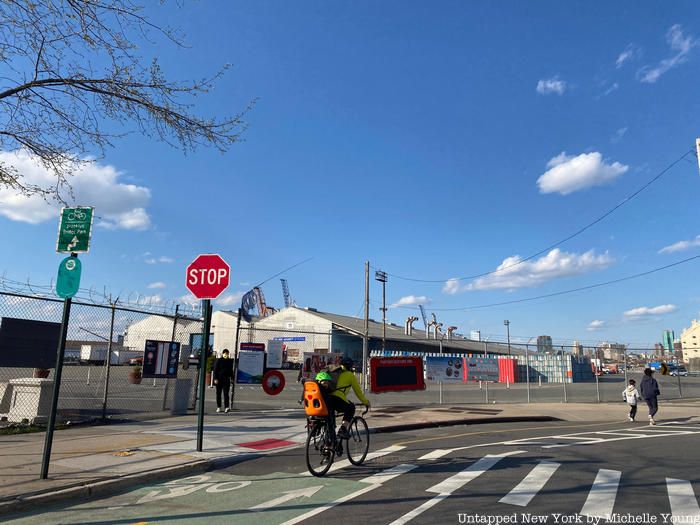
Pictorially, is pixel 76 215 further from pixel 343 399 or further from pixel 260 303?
pixel 260 303

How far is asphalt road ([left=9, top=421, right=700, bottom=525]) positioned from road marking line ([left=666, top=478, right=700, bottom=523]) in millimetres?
12

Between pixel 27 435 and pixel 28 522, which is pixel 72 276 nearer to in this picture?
pixel 28 522

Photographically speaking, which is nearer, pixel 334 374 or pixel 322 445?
pixel 322 445

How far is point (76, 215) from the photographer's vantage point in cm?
726

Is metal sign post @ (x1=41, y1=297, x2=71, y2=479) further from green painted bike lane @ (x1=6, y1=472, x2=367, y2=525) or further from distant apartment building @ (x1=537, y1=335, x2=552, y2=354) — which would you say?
distant apartment building @ (x1=537, y1=335, x2=552, y2=354)

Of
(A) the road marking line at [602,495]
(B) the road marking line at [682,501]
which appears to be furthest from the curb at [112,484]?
(B) the road marking line at [682,501]

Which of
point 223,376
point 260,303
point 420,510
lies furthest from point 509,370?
point 260,303

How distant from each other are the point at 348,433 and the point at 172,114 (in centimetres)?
564

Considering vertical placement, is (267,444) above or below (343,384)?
below

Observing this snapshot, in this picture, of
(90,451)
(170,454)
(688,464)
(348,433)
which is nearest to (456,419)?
(688,464)

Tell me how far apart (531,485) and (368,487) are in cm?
211

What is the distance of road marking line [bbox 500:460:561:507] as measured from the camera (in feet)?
19.1

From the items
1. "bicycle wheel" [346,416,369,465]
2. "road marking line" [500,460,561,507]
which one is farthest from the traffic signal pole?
"road marking line" [500,460,561,507]

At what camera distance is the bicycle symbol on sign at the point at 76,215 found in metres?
7.25
